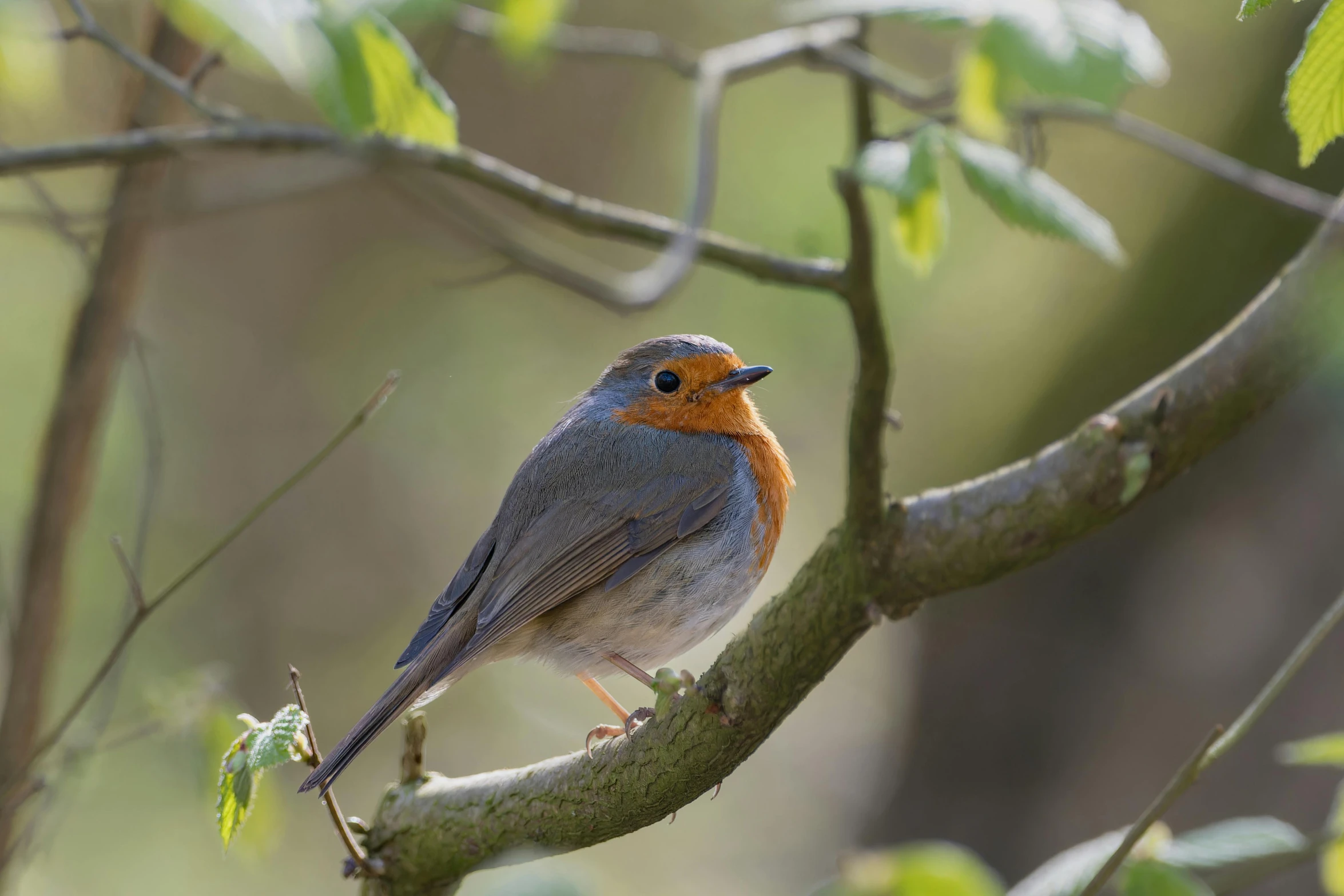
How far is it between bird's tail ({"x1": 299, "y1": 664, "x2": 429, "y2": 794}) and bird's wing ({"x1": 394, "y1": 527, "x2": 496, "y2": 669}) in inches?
9.2

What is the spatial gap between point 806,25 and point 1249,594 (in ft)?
11.3

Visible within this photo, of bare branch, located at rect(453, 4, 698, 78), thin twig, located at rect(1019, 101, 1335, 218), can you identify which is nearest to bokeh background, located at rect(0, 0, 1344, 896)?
bare branch, located at rect(453, 4, 698, 78)

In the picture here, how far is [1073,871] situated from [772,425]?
21.5 ft

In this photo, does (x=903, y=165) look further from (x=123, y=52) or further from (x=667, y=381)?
(x=123, y=52)

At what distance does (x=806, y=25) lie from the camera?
487 cm

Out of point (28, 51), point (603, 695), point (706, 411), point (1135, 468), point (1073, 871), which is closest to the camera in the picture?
point (1135, 468)

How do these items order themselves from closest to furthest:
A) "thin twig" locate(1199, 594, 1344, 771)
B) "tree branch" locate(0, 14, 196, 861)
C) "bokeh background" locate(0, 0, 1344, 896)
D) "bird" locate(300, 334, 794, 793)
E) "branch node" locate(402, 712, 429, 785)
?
"thin twig" locate(1199, 594, 1344, 771)
"branch node" locate(402, 712, 429, 785)
"bird" locate(300, 334, 794, 793)
"tree branch" locate(0, 14, 196, 861)
"bokeh background" locate(0, 0, 1344, 896)

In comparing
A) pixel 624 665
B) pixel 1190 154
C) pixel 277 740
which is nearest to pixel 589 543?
pixel 624 665

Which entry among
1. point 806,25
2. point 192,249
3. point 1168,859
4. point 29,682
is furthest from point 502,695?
point 1168,859

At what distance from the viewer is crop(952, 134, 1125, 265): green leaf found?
2.54m

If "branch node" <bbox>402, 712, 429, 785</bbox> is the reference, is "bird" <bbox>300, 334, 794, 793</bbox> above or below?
above

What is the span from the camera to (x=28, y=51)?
331 centimetres

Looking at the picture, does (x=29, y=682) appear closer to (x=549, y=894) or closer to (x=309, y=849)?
(x=549, y=894)

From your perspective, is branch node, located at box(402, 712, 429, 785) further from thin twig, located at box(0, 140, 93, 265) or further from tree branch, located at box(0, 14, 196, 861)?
thin twig, located at box(0, 140, 93, 265)
